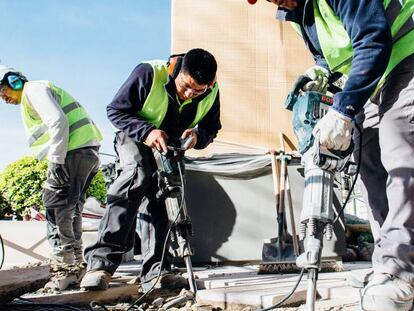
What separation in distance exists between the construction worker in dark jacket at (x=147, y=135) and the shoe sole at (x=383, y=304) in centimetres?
133

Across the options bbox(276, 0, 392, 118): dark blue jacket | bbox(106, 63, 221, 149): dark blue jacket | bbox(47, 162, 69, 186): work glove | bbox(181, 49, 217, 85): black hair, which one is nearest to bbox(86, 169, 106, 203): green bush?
bbox(47, 162, 69, 186): work glove

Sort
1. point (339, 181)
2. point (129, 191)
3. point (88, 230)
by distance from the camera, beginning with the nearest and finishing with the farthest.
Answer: point (129, 191)
point (339, 181)
point (88, 230)

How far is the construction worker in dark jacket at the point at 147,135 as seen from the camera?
2461 millimetres

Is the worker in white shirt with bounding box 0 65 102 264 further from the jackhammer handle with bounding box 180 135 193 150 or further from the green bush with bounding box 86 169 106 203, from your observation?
the green bush with bounding box 86 169 106 203

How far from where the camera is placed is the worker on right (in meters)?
1.42

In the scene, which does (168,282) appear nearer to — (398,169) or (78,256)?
(78,256)

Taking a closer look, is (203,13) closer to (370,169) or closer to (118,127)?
(118,127)

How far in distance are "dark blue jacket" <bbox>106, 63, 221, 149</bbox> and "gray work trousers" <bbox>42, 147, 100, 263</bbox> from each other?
754 mm

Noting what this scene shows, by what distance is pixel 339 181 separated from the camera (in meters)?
3.64

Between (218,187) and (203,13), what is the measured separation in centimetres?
367

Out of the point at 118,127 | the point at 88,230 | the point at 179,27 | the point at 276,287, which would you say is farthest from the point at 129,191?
the point at 179,27

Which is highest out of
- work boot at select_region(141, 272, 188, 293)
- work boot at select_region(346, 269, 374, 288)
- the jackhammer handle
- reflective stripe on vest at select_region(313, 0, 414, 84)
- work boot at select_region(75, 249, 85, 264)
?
reflective stripe on vest at select_region(313, 0, 414, 84)

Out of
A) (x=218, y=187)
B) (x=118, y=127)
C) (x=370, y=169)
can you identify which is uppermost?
(x=118, y=127)

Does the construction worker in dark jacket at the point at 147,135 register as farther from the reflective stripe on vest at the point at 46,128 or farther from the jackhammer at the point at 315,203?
the jackhammer at the point at 315,203
